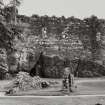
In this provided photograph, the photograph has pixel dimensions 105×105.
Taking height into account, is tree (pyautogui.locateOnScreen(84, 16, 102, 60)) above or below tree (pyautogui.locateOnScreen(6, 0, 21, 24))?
below

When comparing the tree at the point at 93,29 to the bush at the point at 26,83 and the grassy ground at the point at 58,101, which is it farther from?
the grassy ground at the point at 58,101

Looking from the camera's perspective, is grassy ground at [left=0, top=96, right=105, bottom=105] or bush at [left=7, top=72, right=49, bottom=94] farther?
bush at [left=7, top=72, right=49, bottom=94]

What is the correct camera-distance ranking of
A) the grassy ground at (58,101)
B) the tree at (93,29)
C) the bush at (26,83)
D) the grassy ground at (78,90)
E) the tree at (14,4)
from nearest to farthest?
the grassy ground at (58,101) < the grassy ground at (78,90) < the bush at (26,83) < the tree at (14,4) < the tree at (93,29)

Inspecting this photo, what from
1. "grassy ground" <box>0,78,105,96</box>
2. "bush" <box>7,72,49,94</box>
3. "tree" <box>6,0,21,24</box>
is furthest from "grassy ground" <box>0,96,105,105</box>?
"tree" <box>6,0,21,24</box>

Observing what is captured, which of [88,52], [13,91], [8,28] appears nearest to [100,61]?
[88,52]

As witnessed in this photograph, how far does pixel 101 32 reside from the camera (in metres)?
22.8

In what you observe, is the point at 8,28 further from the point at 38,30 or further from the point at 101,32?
the point at 101,32

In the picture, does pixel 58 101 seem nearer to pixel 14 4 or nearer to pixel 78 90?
pixel 78 90

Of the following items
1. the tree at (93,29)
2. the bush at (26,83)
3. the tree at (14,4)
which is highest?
the tree at (14,4)

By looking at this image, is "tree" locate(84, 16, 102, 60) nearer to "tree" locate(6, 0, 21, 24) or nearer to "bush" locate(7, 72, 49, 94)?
"tree" locate(6, 0, 21, 24)

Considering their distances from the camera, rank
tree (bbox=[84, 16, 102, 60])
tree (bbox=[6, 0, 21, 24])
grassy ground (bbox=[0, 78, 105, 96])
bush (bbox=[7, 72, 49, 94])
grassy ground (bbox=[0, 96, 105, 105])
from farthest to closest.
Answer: tree (bbox=[84, 16, 102, 60]) < tree (bbox=[6, 0, 21, 24]) < bush (bbox=[7, 72, 49, 94]) < grassy ground (bbox=[0, 78, 105, 96]) < grassy ground (bbox=[0, 96, 105, 105])

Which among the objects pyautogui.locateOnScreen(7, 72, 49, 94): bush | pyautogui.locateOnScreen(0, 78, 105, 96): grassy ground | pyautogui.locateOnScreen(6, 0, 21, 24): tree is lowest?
pyautogui.locateOnScreen(0, 78, 105, 96): grassy ground

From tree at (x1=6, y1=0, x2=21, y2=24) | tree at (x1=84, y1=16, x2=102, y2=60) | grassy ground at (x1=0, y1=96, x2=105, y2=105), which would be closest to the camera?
grassy ground at (x1=0, y1=96, x2=105, y2=105)

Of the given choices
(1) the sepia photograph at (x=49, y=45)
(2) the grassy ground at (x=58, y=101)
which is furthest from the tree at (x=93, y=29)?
(2) the grassy ground at (x=58, y=101)
